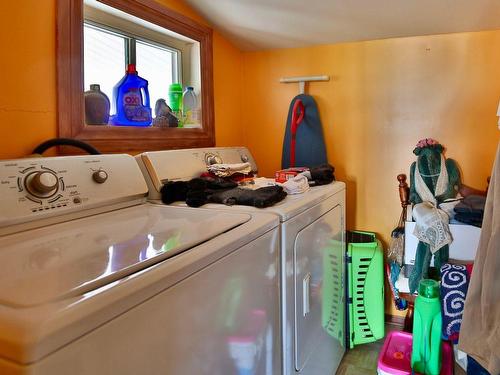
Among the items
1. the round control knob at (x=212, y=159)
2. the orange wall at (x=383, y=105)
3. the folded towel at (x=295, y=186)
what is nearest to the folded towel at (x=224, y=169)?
the round control knob at (x=212, y=159)

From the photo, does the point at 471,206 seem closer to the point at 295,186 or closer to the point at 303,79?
the point at 295,186

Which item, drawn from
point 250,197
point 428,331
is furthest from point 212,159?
point 428,331

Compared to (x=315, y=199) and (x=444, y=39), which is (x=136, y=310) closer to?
(x=315, y=199)

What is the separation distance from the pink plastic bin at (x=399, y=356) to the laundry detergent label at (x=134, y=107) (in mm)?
1556

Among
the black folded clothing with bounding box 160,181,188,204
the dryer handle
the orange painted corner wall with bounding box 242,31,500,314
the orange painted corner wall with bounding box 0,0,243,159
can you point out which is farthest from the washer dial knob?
the orange painted corner wall with bounding box 242,31,500,314

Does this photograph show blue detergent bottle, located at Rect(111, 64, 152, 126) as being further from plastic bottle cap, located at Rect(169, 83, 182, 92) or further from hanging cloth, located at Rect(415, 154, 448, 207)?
hanging cloth, located at Rect(415, 154, 448, 207)

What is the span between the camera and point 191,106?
6.81 ft

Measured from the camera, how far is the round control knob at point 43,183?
1.03m

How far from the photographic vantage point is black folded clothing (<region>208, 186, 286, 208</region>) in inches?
48.5

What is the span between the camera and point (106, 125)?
5.05 ft

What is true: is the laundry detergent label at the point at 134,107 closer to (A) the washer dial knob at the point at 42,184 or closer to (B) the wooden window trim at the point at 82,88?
(B) the wooden window trim at the point at 82,88

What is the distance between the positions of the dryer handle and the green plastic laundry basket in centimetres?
71

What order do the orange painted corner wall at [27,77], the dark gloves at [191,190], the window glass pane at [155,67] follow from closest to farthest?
1. the orange painted corner wall at [27,77]
2. the dark gloves at [191,190]
3. the window glass pane at [155,67]

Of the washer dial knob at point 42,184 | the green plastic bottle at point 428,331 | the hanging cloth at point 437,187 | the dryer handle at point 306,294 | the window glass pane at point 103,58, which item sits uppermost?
the window glass pane at point 103,58
